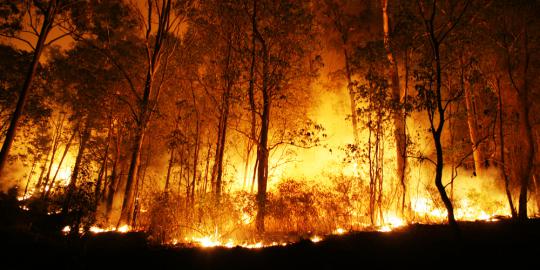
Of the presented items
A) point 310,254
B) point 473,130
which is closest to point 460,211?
point 473,130

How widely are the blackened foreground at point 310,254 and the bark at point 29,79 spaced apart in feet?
11.3

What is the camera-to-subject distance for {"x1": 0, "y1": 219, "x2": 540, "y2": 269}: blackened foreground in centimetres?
566

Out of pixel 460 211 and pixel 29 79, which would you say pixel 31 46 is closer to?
pixel 29 79

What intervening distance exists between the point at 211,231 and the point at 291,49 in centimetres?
583

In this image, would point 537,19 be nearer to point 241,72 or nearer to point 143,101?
point 241,72

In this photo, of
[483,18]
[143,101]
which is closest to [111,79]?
[143,101]

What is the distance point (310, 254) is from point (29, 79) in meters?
9.05

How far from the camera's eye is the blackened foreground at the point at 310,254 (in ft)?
18.6

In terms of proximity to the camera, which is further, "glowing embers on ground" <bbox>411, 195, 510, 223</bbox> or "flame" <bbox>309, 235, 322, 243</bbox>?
"glowing embers on ground" <bbox>411, 195, 510, 223</bbox>

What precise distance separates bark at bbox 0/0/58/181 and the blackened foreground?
11.3 ft

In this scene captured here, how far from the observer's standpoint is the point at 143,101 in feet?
35.0

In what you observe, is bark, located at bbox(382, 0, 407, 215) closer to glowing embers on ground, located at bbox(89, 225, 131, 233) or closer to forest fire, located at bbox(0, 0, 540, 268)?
forest fire, located at bbox(0, 0, 540, 268)

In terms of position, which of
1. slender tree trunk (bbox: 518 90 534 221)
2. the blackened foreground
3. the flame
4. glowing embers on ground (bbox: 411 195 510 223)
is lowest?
the blackened foreground

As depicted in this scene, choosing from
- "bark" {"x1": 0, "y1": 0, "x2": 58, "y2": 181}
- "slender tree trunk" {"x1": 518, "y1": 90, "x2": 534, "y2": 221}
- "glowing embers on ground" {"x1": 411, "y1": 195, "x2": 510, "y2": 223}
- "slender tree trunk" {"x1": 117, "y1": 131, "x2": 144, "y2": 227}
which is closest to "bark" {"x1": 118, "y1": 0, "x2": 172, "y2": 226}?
"slender tree trunk" {"x1": 117, "y1": 131, "x2": 144, "y2": 227}
